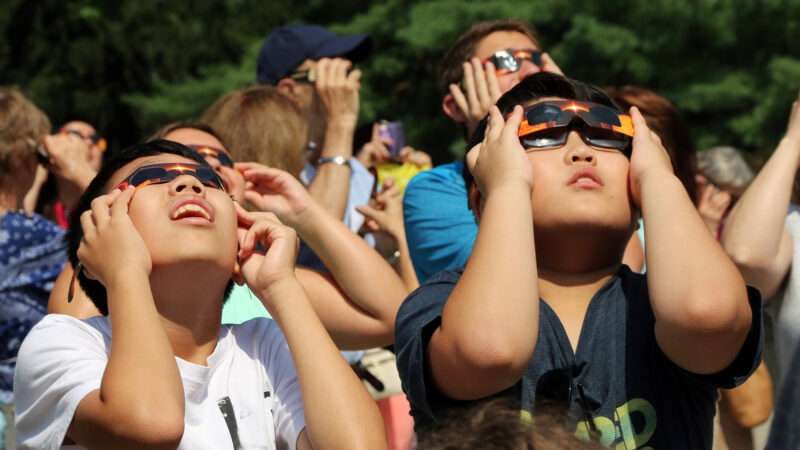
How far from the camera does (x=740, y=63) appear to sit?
12.0 metres

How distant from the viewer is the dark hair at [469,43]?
4.69 m

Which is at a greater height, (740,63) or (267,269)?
(267,269)

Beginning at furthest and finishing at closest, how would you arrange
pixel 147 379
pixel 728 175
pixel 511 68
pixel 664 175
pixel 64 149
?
1. pixel 728 175
2. pixel 64 149
3. pixel 511 68
4. pixel 664 175
5. pixel 147 379

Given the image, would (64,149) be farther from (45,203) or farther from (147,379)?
(147,379)

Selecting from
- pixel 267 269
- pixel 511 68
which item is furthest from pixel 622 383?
pixel 511 68

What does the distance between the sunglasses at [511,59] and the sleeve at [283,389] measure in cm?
174

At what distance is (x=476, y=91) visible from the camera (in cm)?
436

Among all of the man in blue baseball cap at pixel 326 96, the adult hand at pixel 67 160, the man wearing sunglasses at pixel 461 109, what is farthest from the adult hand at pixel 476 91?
the adult hand at pixel 67 160

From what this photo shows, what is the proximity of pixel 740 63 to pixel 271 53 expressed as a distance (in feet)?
24.5

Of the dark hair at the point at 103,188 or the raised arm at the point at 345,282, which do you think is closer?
the dark hair at the point at 103,188

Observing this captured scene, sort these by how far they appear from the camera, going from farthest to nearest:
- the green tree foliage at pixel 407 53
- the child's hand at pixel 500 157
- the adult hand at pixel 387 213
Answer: the green tree foliage at pixel 407 53 → the adult hand at pixel 387 213 → the child's hand at pixel 500 157

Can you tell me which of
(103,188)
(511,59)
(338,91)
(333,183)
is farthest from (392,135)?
(103,188)

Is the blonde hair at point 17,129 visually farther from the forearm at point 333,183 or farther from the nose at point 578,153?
the nose at point 578,153

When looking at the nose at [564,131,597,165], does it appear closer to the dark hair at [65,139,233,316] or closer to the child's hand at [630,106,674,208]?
the child's hand at [630,106,674,208]
